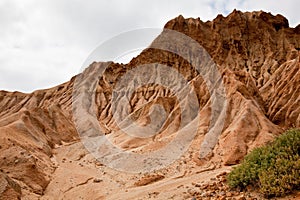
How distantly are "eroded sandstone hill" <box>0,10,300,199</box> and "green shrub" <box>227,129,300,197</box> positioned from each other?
5.40m

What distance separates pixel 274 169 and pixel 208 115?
40.6 feet

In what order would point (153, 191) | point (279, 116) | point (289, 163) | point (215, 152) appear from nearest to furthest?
1. point (289, 163)
2. point (153, 191)
3. point (215, 152)
4. point (279, 116)

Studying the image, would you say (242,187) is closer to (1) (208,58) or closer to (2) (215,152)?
(2) (215,152)

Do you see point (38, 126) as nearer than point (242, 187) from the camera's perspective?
No

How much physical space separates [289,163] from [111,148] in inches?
675

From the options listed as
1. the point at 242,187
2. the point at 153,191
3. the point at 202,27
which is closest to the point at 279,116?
the point at 153,191

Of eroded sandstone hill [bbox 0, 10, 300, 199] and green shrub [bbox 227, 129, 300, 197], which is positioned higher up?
eroded sandstone hill [bbox 0, 10, 300, 199]

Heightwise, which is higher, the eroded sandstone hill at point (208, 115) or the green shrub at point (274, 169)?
the eroded sandstone hill at point (208, 115)

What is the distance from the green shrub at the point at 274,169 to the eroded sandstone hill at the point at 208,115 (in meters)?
5.40

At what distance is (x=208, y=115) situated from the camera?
1972 cm

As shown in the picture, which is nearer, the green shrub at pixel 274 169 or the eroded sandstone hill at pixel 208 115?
the green shrub at pixel 274 169

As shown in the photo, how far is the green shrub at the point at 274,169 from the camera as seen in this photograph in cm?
686

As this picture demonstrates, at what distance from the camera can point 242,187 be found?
811 centimetres

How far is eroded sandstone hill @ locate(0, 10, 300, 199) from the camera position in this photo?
1493cm
